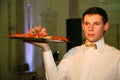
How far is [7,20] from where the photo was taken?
625 centimetres

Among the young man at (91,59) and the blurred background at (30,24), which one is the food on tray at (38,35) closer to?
the young man at (91,59)

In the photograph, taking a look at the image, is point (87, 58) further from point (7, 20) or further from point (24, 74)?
point (7, 20)

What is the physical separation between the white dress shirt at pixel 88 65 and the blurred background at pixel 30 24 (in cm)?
374

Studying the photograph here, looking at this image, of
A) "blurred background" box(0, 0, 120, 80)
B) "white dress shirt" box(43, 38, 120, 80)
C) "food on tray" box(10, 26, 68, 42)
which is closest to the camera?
"white dress shirt" box(43, 38, 120, 80)

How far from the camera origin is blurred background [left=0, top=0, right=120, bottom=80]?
556 cm

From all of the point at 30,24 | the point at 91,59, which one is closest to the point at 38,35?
the point at 91,59

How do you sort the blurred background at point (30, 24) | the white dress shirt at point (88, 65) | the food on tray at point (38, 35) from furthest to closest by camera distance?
1. the blurred background at point (30, 24)
2. the food on tray at point (38, 35)
3. the white dress shirt at point (88, 65)

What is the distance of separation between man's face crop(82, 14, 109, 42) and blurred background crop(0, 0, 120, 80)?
3.78 metres

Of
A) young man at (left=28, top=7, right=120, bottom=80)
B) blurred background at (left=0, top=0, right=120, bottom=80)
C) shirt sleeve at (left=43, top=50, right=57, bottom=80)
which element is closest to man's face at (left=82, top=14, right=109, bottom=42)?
young man at (left=28, top=7, right=120, bottom=80)

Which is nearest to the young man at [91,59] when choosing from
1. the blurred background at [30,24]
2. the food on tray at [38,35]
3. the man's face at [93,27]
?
the man's face at [93,27]

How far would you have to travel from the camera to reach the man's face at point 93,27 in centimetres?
142

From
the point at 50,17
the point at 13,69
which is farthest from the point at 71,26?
the point at 13,69

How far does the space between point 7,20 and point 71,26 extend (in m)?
2.80

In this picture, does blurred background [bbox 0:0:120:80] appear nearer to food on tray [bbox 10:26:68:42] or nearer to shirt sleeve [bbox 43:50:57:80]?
food on tray [bbox 10:26:68:42]
